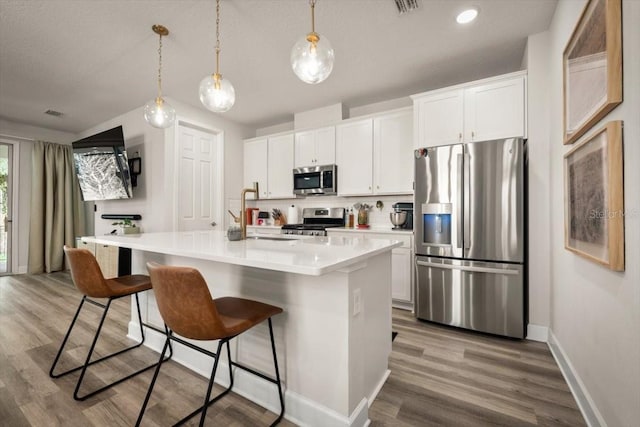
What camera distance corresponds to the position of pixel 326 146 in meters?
4.13

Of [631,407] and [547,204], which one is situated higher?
[547,204]

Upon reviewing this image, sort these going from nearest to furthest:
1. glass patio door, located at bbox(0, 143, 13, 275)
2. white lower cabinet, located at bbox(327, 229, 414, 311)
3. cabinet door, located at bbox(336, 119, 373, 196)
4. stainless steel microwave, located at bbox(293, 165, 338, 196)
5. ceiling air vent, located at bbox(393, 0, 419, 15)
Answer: ceiling air vent, located at bbox(393, 0, 419, 15) < white lower cabinet, located at bbox(327, 229, 414, 311) < cabinet door, located at bbox(336, 119, 373, 196) < stainless steel microwave, located at bbox(293, 165, 338, 196) < glass patio door, located at bbox(0, 143, 13, 275)

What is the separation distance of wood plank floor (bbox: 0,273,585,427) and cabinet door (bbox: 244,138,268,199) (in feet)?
9.23

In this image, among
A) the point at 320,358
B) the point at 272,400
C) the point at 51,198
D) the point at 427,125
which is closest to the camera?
the point at 320,358

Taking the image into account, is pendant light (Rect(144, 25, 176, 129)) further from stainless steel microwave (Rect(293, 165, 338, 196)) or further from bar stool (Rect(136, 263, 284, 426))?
stainless steel microwave (Rect(293, 165, 338, 196))

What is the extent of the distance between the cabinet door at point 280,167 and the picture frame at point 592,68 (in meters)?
3.36

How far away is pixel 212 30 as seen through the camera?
96.5 inches

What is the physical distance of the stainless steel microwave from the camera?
4.05 meters

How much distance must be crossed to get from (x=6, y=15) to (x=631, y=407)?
4.52m

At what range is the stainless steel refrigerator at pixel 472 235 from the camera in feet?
8.20

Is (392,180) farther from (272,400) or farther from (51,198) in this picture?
(51,198)

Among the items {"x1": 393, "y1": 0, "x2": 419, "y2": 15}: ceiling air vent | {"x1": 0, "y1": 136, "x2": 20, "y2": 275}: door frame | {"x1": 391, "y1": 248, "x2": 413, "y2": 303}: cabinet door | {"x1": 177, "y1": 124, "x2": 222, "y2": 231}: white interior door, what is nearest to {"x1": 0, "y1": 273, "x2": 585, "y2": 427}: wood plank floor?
{"x1": 391, "y1": 248, "x2": 413, "y2": 303}: cabinet door

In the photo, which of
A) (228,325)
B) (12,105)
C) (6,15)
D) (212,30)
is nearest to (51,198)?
(12,105)

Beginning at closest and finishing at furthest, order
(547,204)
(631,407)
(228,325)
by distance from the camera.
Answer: (631,407) < (228,325) < (547,204)
